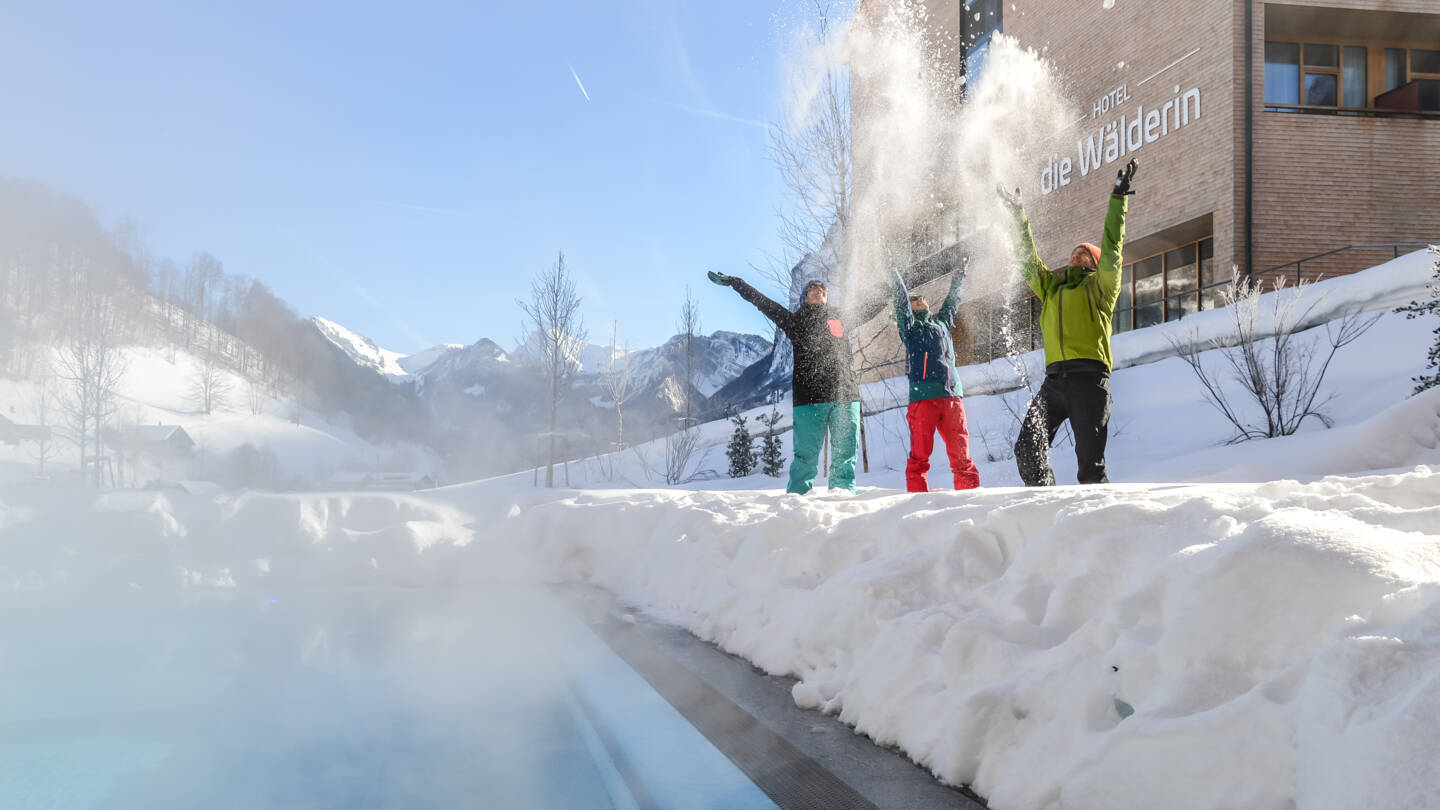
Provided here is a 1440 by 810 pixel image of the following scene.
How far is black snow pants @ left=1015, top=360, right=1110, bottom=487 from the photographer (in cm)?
483

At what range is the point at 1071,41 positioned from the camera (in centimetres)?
1962

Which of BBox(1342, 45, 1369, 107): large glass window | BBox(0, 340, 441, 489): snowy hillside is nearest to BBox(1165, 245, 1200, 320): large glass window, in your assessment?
BBox(1342, 45, 1369, 107): large glass window

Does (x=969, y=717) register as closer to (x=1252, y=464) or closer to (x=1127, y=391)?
(x=1252, y=464)

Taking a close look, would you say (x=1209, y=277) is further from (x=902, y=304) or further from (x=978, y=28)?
(x=902, y=304)

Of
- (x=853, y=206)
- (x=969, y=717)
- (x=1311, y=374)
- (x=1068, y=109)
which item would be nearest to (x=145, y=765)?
(x=969, y=717)

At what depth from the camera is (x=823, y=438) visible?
6406 mm

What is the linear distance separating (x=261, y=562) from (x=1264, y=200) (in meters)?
18.1

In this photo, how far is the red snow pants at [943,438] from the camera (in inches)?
238

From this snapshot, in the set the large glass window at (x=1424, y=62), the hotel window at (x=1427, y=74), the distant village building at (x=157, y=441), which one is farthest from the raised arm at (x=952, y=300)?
the distant village building at (x=157, y=441)

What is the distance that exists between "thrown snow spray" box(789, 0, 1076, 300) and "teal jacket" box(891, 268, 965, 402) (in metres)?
10.5

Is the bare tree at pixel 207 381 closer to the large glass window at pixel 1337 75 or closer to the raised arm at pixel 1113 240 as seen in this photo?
the large glass window at pixel 1337 75

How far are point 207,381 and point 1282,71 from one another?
1815 inches

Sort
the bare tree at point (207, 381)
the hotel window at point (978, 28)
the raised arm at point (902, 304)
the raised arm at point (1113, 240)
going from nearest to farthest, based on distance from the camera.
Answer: the raised arm at point (1113, 240), the raised arm at point (902, 304), the hotel window at point (978, 28), the bare tree at point (207, 381)

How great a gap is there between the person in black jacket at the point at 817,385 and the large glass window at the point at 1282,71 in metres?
16.3
